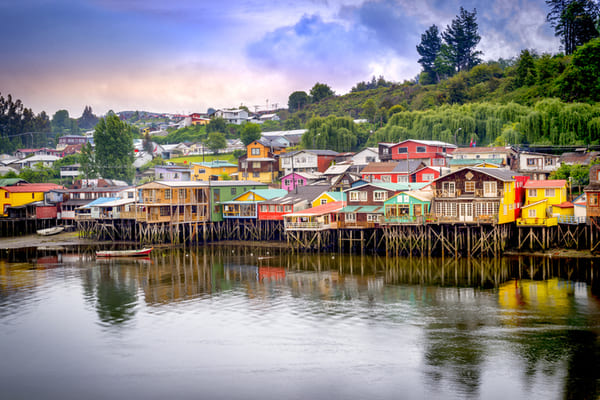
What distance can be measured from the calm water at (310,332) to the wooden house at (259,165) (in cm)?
3559

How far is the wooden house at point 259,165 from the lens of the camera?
7981 cm

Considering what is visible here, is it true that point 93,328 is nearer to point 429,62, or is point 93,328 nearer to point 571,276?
point 571,276

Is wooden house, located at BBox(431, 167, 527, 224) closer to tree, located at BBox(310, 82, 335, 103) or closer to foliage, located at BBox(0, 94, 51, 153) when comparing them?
tree, located at BBox(310, 82, 335, 103)

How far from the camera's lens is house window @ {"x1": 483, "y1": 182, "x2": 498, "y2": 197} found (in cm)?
4541

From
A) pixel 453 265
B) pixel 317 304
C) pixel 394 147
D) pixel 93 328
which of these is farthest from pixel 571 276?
pixel 394 147

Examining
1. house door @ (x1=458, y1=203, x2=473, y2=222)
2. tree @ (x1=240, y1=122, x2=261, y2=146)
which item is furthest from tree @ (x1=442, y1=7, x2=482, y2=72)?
house door @ (x1=458, y1=203, x2=473, y2=222)

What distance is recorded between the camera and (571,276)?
3825cm

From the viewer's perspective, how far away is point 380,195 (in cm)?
5153

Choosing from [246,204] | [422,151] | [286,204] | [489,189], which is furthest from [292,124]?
[489,189]

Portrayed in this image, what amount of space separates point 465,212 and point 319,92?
9986 centimetres

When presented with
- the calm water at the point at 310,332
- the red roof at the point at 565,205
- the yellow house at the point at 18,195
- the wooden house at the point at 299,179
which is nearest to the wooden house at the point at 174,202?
the wooden house at the point at 299,179

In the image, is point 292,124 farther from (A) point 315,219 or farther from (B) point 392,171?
(A) point 315,219

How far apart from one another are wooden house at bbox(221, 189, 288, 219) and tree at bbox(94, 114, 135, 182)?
131 ft

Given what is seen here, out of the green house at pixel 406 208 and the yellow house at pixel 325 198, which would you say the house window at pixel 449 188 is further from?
the yellow house at pixel 325 198
